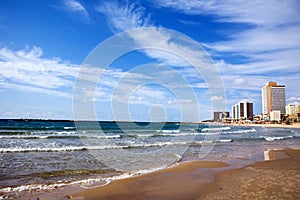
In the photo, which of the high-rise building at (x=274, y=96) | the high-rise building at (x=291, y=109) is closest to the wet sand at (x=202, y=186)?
the high-rise building at (x=291, y=109)

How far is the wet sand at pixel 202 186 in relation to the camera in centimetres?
643

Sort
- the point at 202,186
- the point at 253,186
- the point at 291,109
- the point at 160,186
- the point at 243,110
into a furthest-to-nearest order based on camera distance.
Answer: the point at 243,110
the point at 291,109
the point at 202,186
the point at 160,186
the point at 253,186

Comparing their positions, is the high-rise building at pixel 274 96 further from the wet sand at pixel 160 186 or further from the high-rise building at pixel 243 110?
the wet sand at pixel 160 186

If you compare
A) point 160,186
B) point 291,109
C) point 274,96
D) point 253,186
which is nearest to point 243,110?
point 274,96

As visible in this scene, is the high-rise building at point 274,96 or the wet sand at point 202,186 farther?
the high-rise building at point 274,96

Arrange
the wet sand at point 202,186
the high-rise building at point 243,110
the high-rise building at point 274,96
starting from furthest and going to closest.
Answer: the high-rise building at point 243,110
the high-rise building at point 274,96
the wet sand at point 202,186

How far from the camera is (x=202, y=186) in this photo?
7699mm

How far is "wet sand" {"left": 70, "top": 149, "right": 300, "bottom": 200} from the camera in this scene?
21.1 feet

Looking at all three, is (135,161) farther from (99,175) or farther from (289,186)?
(289,186)

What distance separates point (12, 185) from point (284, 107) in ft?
610

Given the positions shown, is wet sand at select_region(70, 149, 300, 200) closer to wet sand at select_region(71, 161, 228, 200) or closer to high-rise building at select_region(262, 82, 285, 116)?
wet sand at select_region(71, 161, 228, 200)

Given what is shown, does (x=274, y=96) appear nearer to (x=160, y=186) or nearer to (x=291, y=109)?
(x=291, y=109)

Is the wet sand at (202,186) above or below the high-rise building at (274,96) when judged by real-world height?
below

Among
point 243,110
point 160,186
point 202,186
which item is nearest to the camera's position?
point 160,186
